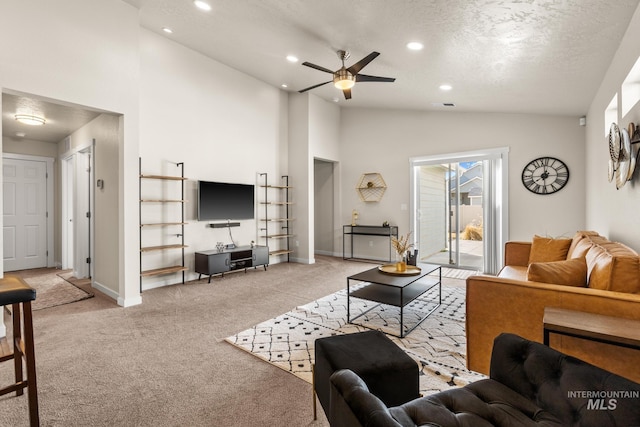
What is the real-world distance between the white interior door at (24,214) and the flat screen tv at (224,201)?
353cm

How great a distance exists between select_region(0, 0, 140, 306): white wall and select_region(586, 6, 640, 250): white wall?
15.6 feet

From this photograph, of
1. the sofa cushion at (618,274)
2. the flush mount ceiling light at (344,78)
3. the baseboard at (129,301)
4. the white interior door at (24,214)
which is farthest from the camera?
the white interior door at (24,214)

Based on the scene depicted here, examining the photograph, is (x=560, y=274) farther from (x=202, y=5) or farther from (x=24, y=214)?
(x=24, y=214)

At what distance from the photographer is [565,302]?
1.83 m

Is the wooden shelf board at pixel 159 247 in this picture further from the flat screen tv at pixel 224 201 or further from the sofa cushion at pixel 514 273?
the sofa cushion at pixel 514 273

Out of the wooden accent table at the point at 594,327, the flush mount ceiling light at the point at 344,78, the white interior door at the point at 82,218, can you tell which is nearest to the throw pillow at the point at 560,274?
the wooden accent table at the point at 594,327

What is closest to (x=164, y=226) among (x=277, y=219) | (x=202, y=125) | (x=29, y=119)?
(x=202, y=125)

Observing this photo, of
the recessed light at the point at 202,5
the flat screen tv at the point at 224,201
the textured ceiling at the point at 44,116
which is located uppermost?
the recessed light at the point at 202,5

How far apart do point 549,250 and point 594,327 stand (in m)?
2.51

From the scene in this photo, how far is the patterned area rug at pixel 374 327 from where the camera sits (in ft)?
7.36

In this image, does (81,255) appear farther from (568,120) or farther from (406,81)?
(568,120)

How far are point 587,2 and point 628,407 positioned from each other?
2.62 m

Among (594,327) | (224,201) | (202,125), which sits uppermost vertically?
(202,125)

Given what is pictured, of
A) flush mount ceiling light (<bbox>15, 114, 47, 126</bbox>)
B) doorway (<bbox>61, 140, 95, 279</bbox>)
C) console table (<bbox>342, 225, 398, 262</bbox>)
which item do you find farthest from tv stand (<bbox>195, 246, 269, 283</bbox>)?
flush mount ceiling light (<bbox>15, 114, 47, 126</bbox>)
